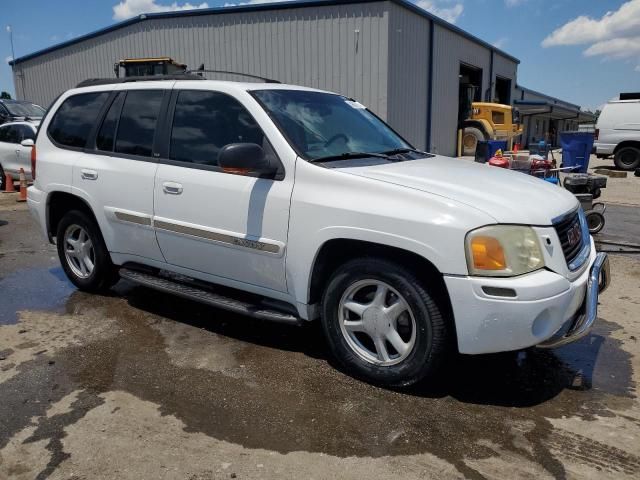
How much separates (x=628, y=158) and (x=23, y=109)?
1919cm

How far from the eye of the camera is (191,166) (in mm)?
4039

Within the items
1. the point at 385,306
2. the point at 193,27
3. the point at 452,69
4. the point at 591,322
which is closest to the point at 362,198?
the point at 385,306

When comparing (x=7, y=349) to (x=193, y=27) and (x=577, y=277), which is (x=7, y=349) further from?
(x=193, y=27)

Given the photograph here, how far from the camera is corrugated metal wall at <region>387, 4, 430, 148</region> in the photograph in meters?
18.9

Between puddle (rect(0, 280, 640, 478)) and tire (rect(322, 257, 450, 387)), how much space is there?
0.51ft

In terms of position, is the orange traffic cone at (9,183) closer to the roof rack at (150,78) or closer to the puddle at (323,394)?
the roof rack at (150,78)

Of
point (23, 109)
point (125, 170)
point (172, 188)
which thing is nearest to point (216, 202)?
point (172, 188)

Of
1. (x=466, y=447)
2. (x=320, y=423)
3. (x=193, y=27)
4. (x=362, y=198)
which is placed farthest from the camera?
(x=193, y=27)

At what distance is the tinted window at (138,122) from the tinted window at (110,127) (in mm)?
68

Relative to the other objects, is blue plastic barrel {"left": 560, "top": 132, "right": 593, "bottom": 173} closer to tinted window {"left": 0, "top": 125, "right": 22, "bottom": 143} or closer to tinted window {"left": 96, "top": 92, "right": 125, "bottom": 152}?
tinted window {"left": 96, "top": 92, "right": 125, "bottom": 152}

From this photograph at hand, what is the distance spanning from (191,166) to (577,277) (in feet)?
8.71

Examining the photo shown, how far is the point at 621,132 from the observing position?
18.5 metres

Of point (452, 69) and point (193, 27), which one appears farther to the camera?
point (452, 69)

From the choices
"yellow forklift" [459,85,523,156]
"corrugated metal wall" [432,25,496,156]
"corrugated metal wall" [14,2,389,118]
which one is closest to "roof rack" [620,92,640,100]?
"yellow forklift" [459,85,523,156]
